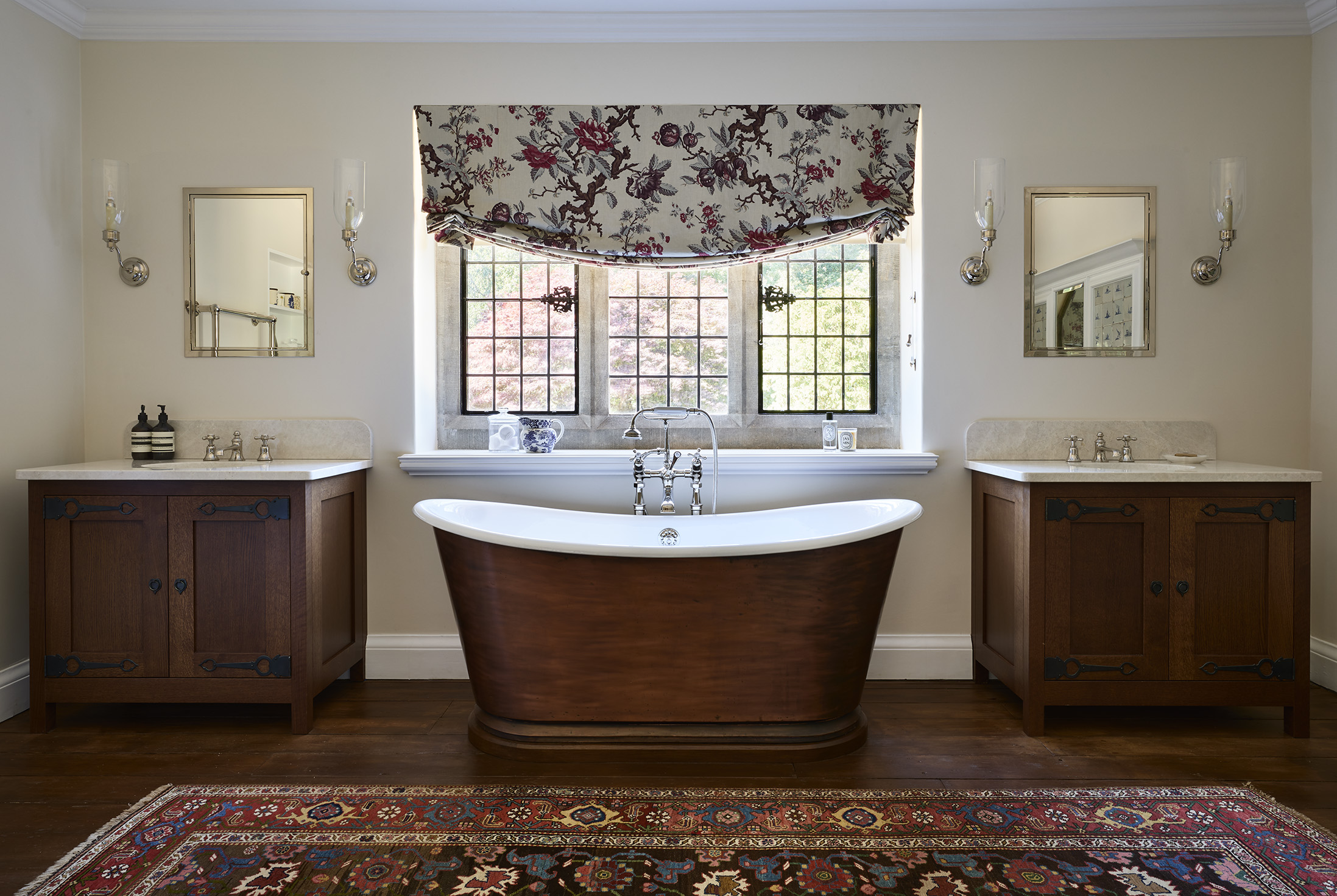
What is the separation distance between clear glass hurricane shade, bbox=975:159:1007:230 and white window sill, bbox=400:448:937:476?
87 centimetres

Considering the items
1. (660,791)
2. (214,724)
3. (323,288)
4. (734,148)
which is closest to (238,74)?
(323,288)

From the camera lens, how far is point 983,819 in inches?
74.6

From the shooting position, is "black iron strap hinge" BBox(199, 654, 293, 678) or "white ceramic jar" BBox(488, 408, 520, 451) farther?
"white ceramic jar" BBox(488, 408, 520, 451)

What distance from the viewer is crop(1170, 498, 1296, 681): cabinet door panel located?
240cm

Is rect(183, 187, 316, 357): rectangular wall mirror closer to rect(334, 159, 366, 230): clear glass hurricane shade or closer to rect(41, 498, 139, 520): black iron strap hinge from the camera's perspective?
rect(334, 159, 366, 230): clear glass hurricane shade

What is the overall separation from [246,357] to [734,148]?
A: 2.00m

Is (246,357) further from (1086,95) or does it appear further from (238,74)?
(1086,95)

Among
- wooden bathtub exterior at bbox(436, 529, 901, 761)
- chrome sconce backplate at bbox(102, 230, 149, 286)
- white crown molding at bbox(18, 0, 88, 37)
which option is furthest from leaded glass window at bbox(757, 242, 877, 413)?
white crown molding at bbox(18, 0, 88, 37)

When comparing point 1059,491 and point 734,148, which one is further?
point 734,148

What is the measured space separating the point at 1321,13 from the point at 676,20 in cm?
233

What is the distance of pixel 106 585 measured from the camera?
2.43 m

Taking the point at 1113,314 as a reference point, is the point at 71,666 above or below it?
below

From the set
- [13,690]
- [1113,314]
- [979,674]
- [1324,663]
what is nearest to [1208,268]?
[1113,314]

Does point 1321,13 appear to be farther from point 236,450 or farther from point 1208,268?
point 236,450
